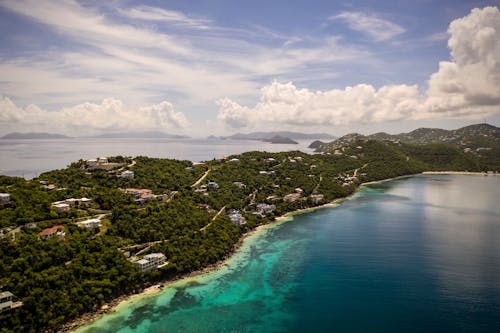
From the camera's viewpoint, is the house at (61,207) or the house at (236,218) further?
the house at (236,218)

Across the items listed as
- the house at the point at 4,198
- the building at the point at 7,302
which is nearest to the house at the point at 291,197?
the house at the point at 4,198

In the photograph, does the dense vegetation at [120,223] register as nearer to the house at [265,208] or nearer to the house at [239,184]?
the house at [239,184]

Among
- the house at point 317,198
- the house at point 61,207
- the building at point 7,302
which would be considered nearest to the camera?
the building at point 7,302

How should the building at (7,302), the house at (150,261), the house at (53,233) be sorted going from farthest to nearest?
the house at (150,261)
the house at (53,233)
the building at (7,302)

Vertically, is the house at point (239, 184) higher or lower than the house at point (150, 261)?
higher

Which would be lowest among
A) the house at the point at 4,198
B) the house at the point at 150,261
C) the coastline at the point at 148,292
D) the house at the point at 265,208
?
the coastline at the point at 148,292

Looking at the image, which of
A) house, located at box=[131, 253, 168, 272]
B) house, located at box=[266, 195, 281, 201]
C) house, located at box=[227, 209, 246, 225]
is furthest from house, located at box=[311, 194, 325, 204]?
house, located at box=[131, 253, 168, 272]

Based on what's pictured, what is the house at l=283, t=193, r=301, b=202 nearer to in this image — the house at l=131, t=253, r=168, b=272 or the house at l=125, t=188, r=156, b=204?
the house at l=125, t=188, r=156, b=204
